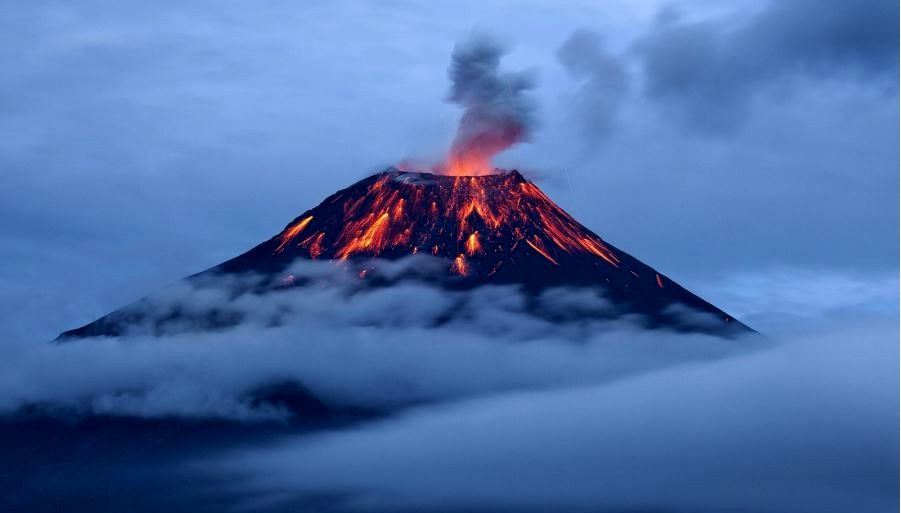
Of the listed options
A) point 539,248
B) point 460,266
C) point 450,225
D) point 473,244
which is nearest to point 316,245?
point 450,225

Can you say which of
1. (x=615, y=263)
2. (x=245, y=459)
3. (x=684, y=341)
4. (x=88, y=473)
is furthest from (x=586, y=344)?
(x=88, y=473)

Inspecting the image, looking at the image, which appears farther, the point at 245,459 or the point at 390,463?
the point at 390,463

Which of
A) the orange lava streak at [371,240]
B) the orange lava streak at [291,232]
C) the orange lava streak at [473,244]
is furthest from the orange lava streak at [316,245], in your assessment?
the orange lava streak at [473,244]

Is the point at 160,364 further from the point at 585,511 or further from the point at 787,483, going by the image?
the point at 787,483

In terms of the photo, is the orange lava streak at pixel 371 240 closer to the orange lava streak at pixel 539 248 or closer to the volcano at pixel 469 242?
the volcano at pixel 469 242

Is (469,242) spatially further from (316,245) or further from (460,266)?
(316,245)

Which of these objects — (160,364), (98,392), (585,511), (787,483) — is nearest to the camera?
(585,511)
